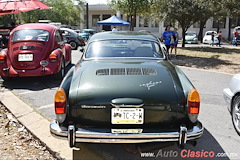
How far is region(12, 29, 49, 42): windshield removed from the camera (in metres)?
6.95

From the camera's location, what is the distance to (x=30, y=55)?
6.62 metres

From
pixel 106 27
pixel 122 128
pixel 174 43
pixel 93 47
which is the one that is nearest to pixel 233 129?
pixel 122 128

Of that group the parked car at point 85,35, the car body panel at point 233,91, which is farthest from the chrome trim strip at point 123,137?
the parked car at point 85,35

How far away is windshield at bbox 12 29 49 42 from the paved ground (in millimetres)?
1252

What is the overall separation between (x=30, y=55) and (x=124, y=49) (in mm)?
3385

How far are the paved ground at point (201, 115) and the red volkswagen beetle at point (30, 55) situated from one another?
44cm

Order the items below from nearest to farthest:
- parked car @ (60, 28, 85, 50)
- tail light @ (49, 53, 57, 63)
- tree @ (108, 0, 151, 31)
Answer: tail light @ (49, 53, 57, 63)
parked car @ (60, 28, 85, 50)
tree @ (108, 0, 151, 31)

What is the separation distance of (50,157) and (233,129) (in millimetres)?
2941

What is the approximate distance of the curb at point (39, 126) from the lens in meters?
3.25

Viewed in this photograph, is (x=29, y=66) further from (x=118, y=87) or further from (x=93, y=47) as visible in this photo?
(x=118, y=87)

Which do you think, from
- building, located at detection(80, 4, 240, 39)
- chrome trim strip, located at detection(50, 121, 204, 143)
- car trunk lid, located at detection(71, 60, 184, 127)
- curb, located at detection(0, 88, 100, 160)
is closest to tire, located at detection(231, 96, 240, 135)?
car trunk lid, located at detection(71, 60, 184, 127)

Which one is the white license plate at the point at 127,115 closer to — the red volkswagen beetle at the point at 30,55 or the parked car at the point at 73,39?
the red volkswagen beetle at the point at 30,55

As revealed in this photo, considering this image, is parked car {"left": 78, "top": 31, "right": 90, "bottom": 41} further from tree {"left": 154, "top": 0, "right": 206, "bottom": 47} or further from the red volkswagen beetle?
the red volkswagen beetle

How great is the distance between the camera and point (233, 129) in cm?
416
